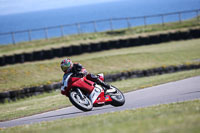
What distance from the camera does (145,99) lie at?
36.7 feet

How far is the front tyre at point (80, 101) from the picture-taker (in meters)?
9.02

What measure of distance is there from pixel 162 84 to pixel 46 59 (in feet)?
38.3

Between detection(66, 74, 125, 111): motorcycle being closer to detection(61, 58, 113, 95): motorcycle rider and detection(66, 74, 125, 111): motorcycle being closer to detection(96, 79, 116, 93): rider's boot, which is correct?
detection(96, 79, 116, 93): rider's boot

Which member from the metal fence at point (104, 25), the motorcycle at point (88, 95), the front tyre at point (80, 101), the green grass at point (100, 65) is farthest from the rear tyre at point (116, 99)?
the metal fence at point (104, 25)

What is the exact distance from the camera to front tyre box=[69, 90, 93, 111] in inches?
355

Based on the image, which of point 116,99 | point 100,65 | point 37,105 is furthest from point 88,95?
point 100,65

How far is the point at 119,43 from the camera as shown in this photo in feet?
87.0

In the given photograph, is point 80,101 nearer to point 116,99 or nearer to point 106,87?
point 106,87

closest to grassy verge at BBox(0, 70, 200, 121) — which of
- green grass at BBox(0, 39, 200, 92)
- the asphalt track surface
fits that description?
the asphalt track surface

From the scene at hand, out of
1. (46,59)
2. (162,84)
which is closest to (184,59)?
(162,84)

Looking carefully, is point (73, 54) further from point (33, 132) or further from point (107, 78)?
point (33, 132)

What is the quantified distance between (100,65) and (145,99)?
8.59 m

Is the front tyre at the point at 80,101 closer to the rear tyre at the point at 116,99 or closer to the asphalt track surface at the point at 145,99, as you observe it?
the asphalt track surface at the point at 145,99

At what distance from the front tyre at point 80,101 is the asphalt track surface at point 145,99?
17.0 inches
